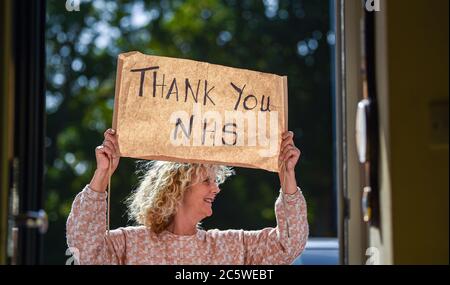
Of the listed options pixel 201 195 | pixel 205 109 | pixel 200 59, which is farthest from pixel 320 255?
pixel 200 59

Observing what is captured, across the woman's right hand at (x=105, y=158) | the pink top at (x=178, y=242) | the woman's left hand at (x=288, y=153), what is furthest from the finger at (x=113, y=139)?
the woman's left hand at (x=288, y=153)

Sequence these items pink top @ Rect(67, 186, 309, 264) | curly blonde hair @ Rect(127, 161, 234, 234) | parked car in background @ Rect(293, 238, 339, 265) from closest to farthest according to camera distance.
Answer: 1. pink top @ Rect(67, 186, 309, 264)
2. curly blonde hair @ Rect(127, 161, 234, 234)
3. parked car in background @ Rect(293, 238, 339, 265)

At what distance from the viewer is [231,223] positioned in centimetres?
1315

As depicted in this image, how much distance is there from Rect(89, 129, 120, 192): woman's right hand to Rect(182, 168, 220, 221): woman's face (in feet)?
0.85

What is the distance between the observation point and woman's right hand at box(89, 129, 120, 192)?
284 centimetres

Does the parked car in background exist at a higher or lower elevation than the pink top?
lower

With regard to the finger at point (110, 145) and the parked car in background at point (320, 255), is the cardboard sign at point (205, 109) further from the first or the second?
the parked car in background at point (320, 255)

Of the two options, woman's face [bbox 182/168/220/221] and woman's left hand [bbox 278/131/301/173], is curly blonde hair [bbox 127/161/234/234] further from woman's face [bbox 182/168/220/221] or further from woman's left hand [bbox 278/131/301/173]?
woman's left hand [bbox 278/131/301/173]

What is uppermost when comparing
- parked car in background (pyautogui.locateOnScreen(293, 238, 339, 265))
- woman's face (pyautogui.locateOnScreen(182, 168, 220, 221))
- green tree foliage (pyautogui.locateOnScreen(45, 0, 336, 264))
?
green tree foliage (pyautogui.locateOnScreen(45, 0, 336, 264))

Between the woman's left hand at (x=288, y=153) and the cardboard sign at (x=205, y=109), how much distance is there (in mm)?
16

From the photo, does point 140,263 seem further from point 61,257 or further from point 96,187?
point 61,257

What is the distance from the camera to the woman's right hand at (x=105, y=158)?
2836 millimetres

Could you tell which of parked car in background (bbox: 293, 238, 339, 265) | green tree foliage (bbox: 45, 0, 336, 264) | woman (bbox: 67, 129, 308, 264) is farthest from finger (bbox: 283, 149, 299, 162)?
green tree foliage (bbox: 45, 0, 336, 264)
